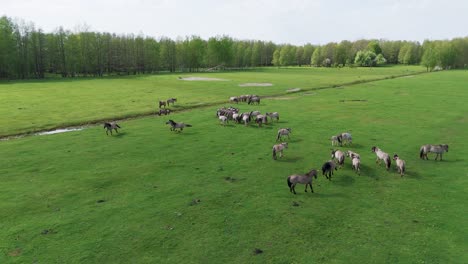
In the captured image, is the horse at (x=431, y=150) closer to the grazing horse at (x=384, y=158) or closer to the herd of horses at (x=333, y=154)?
the herd of horses at (x=333, y=154)

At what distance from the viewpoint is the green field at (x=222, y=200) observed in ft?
45.2

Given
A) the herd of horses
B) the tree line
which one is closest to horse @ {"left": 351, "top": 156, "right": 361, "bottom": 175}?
the herd of horses

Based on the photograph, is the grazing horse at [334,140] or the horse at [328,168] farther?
the grazing horse at [334,140]

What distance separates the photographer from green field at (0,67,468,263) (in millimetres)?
13789

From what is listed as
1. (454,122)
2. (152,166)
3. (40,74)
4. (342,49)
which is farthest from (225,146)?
(342,49)

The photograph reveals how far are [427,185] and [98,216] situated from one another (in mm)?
19084

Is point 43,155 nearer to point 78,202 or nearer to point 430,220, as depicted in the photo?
point 78,202

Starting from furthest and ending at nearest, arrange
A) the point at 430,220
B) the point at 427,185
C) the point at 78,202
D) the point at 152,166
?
the point at 152,166
the point at 427,185
the point at 78,202
the point at 430,220

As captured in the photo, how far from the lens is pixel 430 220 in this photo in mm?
16141

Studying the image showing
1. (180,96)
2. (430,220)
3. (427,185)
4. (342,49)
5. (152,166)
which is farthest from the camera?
(342,49)

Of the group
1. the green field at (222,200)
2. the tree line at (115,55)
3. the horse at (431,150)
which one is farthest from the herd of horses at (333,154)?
the tree line at (115,55)

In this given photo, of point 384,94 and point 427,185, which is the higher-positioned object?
point 384,94

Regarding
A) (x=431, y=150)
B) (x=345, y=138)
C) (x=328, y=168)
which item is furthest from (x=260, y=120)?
(x=431, y=150)

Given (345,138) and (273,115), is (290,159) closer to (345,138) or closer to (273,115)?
(345,138)
